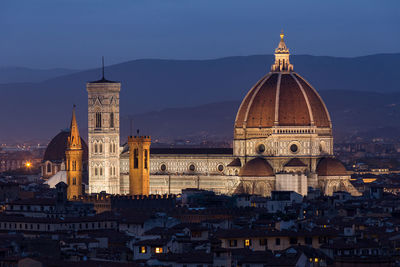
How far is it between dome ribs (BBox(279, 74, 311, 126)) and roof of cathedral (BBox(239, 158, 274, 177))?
237 inches

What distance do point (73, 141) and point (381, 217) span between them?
52.0 metres

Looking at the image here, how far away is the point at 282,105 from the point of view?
158m

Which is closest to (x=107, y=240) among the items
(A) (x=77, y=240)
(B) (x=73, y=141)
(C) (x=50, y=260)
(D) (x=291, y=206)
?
(A) (x=77, y=240)

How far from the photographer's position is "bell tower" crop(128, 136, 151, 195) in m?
151

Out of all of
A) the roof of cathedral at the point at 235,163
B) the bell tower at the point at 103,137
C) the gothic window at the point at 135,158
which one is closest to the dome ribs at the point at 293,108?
the roof of cathedral at the point at 235,163

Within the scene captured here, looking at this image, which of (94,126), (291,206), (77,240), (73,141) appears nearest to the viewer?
(77,240)

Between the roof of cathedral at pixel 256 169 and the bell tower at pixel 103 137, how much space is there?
13737mm

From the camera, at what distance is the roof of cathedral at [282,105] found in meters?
158

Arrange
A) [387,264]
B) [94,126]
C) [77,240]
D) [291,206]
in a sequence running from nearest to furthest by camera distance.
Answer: [387,264]
[77,240]
[291,206]
[94,126]

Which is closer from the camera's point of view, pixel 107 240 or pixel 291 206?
pixel 107 240

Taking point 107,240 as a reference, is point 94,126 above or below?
above

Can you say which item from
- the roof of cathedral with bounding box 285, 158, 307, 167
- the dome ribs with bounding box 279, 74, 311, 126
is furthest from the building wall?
the roof of cathedral with bounding box 285, 158, 307, 167

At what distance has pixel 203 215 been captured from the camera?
11069cm

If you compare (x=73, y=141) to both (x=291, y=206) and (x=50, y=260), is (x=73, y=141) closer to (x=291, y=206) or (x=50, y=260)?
(x=291, y=206)
